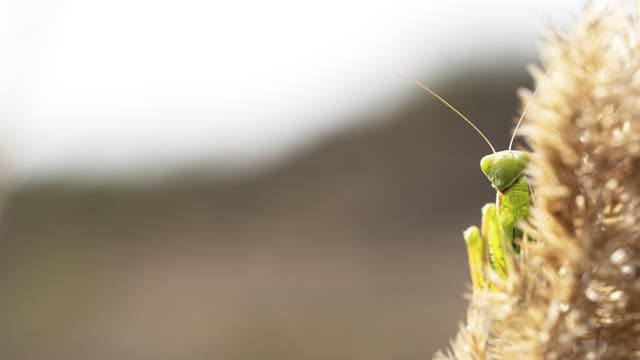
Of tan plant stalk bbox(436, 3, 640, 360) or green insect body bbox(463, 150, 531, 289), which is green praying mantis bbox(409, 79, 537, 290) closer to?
green insect body bbox(463, 150, 531, 289)

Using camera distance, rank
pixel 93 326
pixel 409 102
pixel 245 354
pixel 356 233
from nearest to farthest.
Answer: pixel 245 354
pixel 93 326
pixel 356 233
pixel 409 102

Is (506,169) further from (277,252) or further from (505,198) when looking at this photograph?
(277,252)

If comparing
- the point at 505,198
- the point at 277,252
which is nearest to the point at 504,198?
the point at 505,198

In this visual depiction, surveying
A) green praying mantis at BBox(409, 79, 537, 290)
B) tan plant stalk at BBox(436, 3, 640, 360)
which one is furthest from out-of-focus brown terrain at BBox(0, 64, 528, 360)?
tan plant stalk at BBox(436, 3, 640, 360)

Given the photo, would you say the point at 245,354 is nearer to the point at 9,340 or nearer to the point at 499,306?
the point at 9,340

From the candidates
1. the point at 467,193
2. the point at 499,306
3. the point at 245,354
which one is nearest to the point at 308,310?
the point at 245,354

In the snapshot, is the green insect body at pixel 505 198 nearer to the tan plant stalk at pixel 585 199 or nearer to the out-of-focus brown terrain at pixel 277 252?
the tan plant stalk at pixel 585 199
